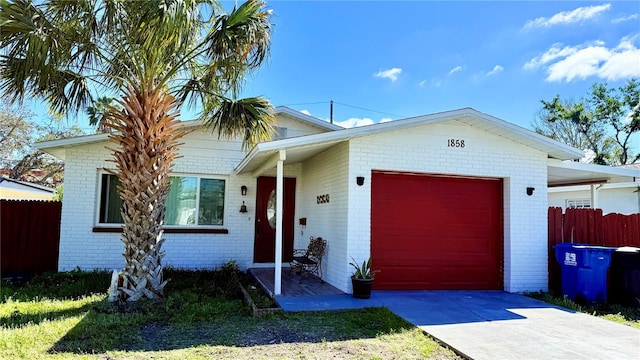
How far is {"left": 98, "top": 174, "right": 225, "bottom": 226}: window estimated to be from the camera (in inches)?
382

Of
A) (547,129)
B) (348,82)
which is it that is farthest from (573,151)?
(547,129)

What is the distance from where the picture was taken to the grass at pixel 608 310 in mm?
6203

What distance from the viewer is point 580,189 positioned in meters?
14.9

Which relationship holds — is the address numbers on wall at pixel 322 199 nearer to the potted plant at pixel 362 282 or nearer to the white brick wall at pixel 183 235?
the white brick wall at pixel 183 235

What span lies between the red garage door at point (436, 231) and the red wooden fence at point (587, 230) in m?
1.20

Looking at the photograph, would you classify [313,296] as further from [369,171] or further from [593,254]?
[593,254]

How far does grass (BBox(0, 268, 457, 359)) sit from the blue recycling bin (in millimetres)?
3760

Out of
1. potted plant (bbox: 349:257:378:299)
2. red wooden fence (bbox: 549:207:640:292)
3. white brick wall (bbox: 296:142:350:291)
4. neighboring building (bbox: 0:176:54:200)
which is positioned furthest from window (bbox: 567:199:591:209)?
neighboring building (bbox: 0:176:54:200)

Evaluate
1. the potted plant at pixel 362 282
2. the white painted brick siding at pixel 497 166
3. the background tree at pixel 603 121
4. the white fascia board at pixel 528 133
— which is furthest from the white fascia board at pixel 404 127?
the background tree at pixel 603 121

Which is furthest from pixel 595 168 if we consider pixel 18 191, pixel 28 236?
pixel 18 191

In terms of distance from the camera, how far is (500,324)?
5.61 meters

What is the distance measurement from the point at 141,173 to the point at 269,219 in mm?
4518

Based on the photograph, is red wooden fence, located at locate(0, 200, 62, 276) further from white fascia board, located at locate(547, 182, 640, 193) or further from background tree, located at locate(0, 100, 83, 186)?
white fascia board, located at locate(547, 182, 640, 193)

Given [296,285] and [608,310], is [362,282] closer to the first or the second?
[296,285]
